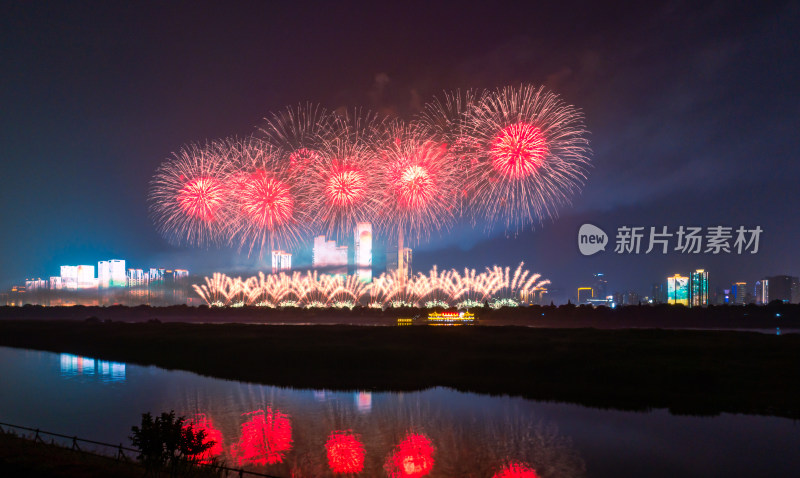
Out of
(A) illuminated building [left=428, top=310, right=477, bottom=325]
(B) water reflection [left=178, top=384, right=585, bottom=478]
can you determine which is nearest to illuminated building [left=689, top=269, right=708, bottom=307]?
(A) illuminated building [left=428, top=310, right=477, bottom=325]

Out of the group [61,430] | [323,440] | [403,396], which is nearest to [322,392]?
[403,396]

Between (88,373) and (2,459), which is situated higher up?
(2,459)

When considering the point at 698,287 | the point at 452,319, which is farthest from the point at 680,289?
the point at 452,319

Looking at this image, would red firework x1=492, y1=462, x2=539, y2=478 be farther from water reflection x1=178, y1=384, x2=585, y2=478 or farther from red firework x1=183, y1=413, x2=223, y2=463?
red firework x1=183, y1=413, x2=223, y2=463

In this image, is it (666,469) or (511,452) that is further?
(511,452)

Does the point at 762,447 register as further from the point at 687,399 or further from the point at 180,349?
the point at 180,349

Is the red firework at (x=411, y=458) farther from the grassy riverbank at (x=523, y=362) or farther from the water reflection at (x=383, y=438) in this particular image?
the grassy riverbank at (x=523, y=362)
